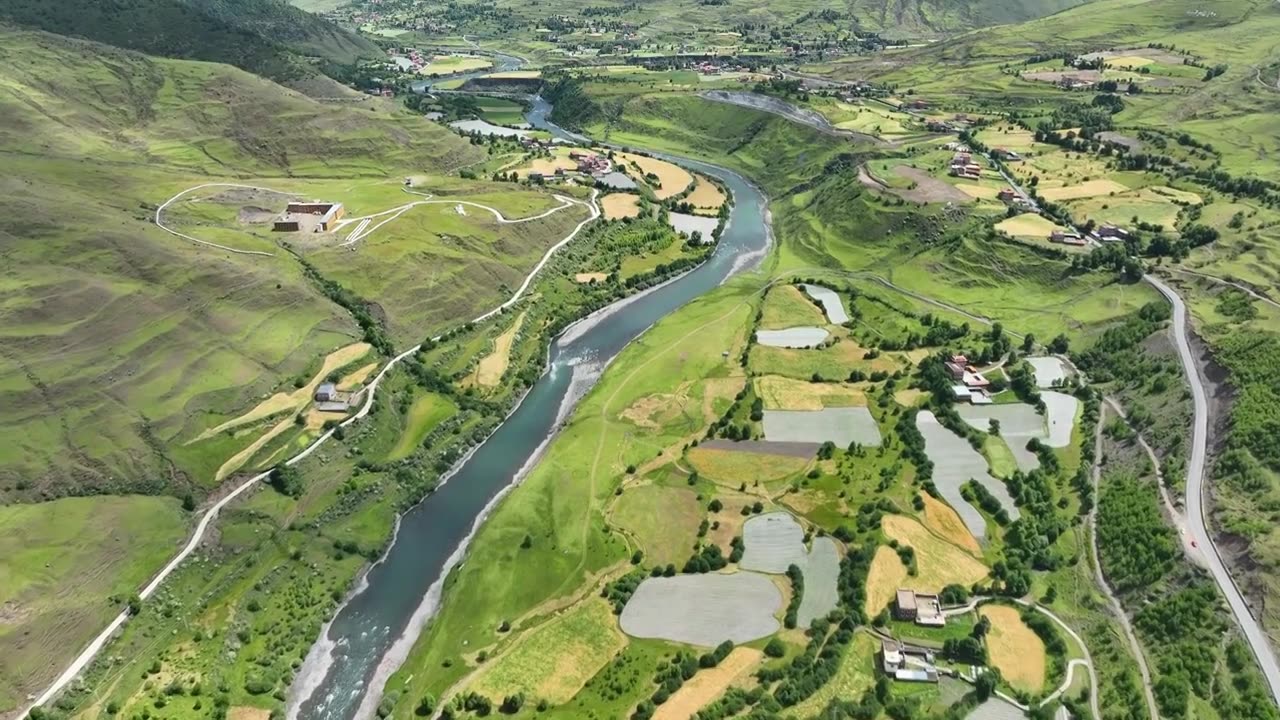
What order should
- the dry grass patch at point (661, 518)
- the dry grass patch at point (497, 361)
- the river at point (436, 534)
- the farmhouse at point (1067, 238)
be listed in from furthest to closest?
1. the farmhouse at point (1067, 238)
2. the dry grass patch at point (497, 361)
3. the dry grass patch at point (661, 518)
4. the river at point (436, 534)

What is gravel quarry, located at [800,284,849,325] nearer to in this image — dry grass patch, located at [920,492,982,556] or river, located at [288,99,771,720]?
river, located at [288,99,771,720]

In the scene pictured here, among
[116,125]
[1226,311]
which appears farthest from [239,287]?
[1226,311]

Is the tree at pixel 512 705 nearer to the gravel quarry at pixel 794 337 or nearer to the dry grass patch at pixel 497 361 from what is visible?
the dry grass patch at pixel 497 361

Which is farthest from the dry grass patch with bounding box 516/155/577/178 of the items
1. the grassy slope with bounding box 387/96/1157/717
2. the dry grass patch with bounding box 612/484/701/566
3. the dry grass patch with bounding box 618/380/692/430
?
the dry grass patch with bounding box 612/484/701/566

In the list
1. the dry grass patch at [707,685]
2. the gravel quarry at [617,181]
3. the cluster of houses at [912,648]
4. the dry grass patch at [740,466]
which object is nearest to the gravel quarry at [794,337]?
the dry grass patch at [740,466]

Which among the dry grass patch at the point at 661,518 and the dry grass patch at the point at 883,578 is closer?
the dry grass patch at the point at 883,578

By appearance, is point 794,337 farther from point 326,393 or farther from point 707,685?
point 326,393
